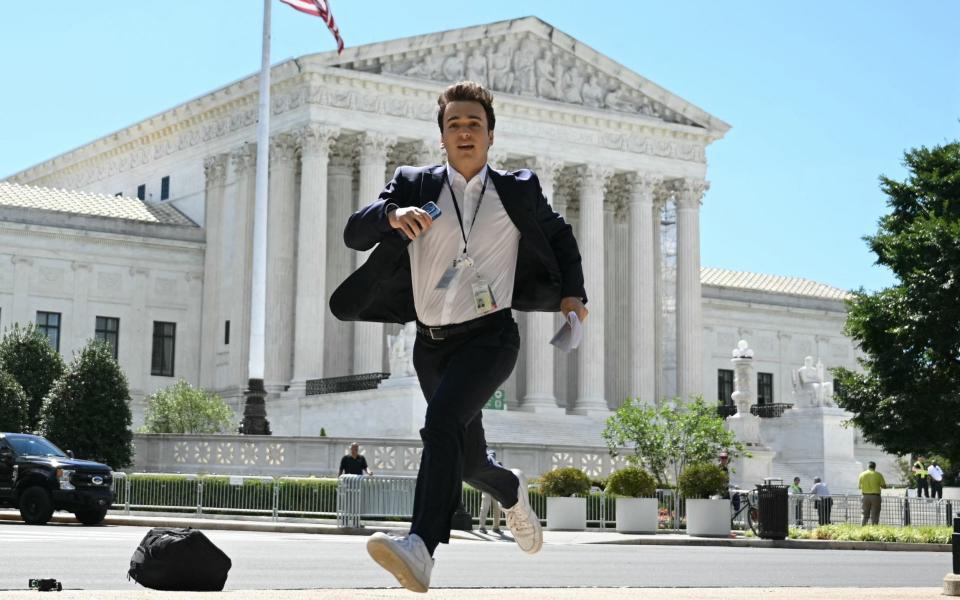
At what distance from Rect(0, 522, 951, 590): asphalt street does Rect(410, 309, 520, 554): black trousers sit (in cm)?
520

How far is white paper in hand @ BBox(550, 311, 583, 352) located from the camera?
8.37m

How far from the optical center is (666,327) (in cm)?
7444

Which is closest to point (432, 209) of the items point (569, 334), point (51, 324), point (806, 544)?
point (569, 334)

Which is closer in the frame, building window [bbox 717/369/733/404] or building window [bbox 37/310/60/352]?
building window [bbox 37/310/60/352]

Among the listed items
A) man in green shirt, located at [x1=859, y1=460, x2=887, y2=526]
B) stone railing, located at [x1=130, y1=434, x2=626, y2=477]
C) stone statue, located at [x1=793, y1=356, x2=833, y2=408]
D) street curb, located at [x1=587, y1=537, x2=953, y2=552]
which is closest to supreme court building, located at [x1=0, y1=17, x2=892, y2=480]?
stone statue, located at [x1=793, y1=356, x2=833, y2=408]

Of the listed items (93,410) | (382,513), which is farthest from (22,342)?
(382,513)

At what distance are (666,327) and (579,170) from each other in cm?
920

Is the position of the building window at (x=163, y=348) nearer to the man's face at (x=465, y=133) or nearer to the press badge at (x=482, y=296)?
the man's face at (x=465, y=133)

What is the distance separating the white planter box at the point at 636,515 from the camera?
33875 mm

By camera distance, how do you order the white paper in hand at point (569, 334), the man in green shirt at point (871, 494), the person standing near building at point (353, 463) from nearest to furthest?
the white paper in hand at point (569, 334) < the person standing near building at point (353, 463) < the man in green shirt at point (871, 494)

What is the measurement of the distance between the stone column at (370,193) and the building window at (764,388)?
90.7ft

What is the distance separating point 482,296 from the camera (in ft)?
27.3

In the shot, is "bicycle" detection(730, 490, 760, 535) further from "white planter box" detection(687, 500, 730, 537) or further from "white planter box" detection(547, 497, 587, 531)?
"white planter box" detection(547, 497, 587, 531)

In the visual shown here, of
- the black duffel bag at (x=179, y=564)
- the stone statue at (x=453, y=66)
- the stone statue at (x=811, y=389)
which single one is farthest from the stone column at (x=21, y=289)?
the black duffel bag at (x=179, y=564)
